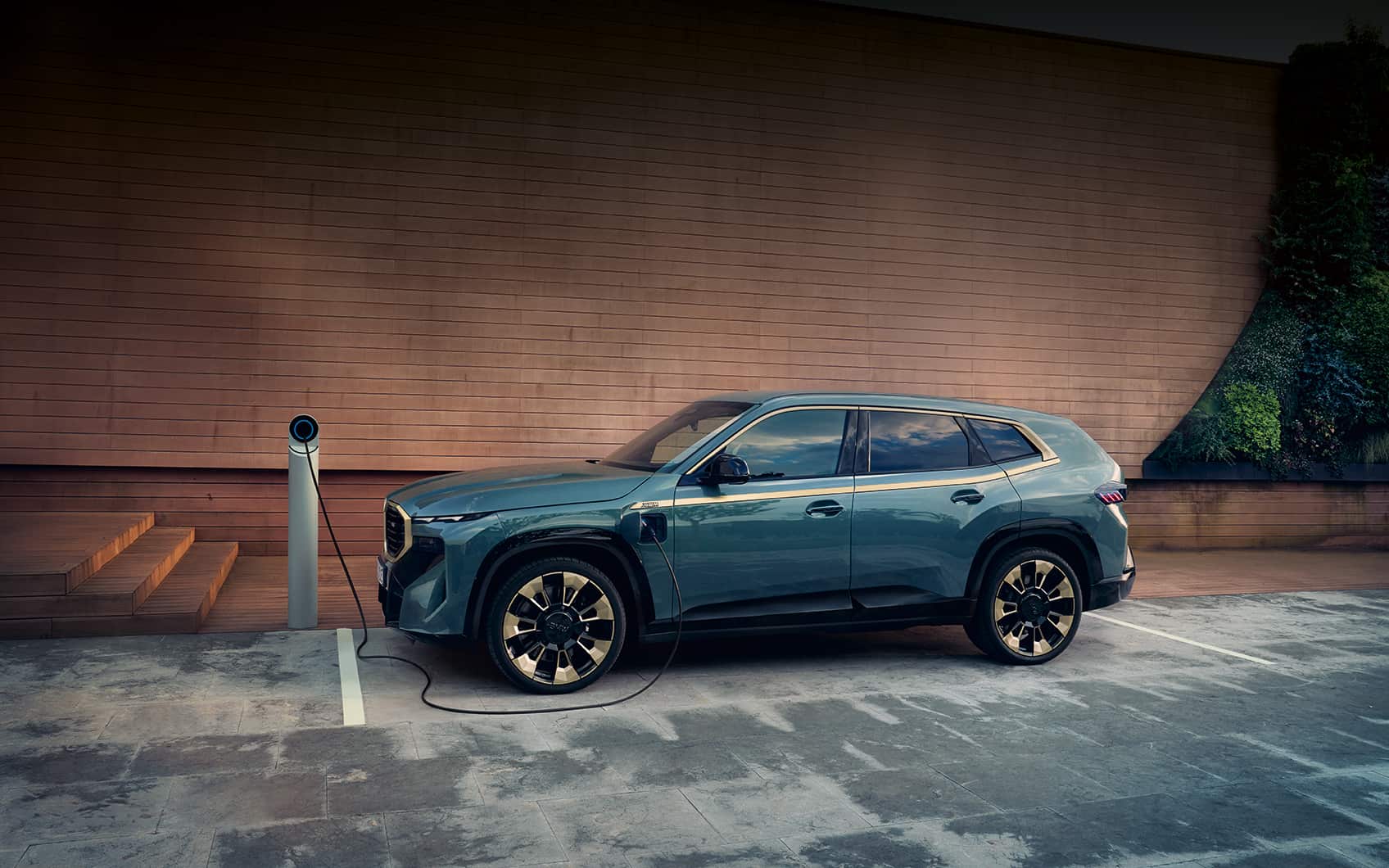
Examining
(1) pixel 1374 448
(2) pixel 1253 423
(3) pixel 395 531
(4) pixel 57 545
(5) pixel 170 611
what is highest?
(2) pixel 1253 423

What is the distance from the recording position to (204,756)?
4918mm

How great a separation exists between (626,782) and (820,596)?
2.16 m

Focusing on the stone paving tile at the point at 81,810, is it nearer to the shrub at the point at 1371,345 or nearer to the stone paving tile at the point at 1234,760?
the stone paving tile at the point at 1234,760

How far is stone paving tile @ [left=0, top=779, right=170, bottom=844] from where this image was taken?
4.00 meters

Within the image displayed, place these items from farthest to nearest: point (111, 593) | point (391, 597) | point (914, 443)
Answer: point (111, 593), point (914, 443), point (391, 597)

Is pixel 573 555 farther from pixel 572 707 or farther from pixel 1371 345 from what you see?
pixel 1371 345

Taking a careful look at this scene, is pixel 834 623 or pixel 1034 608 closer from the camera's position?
pixel 834 623

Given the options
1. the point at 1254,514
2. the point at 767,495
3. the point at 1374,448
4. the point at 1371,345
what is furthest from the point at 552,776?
the point at 1374,448

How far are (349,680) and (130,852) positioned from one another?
249cm

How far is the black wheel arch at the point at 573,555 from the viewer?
5.99 m

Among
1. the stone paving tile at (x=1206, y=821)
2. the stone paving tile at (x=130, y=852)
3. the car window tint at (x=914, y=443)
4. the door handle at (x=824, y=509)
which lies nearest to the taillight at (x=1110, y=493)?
the car window tint at (x=914, y=443)

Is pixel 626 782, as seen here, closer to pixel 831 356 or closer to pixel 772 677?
pixel 772 677

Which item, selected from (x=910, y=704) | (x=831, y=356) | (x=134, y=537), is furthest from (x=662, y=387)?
(x=910, y=704)

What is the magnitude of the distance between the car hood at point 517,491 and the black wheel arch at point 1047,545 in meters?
2.19
